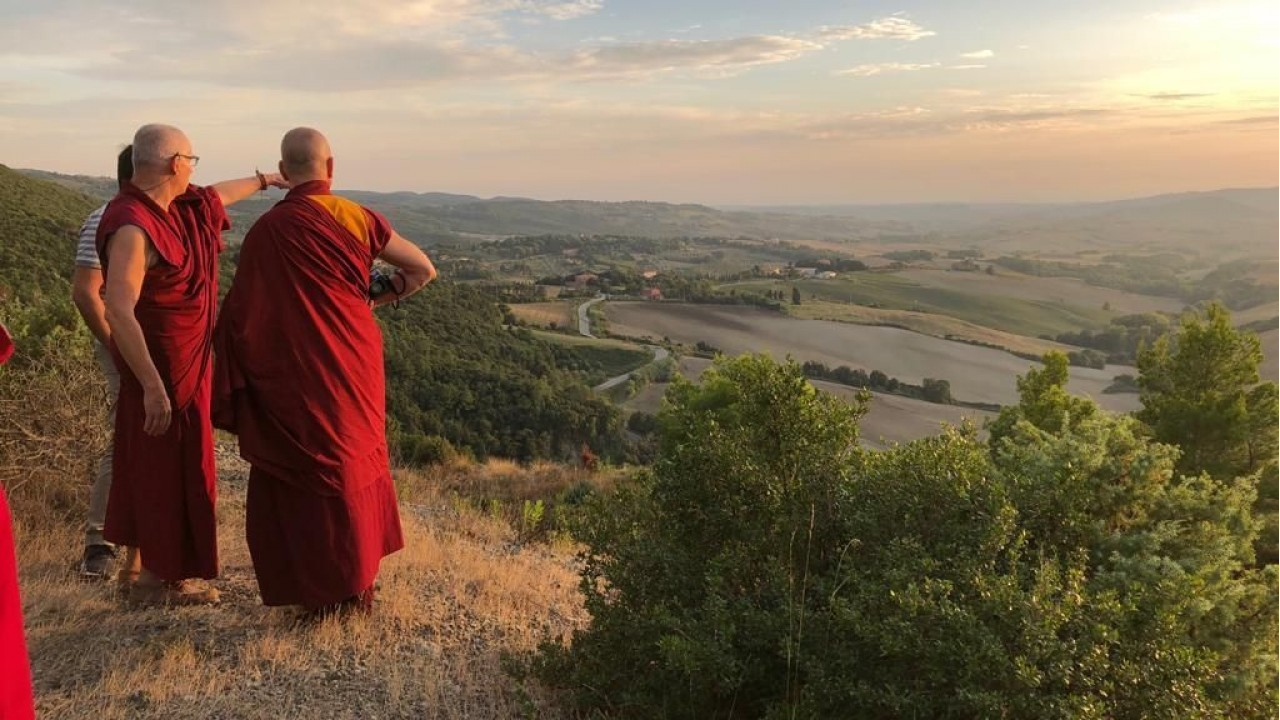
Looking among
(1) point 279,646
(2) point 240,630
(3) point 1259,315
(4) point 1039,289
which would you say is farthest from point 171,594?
(4) point 1039,289

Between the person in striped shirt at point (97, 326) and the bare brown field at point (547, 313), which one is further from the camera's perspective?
the bare brown field at point (547, 313)

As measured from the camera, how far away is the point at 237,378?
292 centimetres

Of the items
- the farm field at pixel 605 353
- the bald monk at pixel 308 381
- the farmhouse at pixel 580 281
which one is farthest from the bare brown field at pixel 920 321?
the bald monk at pixel 308 381

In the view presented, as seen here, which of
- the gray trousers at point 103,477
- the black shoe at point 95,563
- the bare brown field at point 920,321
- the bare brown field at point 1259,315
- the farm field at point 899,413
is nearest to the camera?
the gray trousers at point 103,477

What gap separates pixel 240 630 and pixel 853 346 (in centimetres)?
3749

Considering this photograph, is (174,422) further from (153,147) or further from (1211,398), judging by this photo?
(1211,398)

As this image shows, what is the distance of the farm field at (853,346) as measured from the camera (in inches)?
1180

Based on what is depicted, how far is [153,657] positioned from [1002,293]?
6050cm

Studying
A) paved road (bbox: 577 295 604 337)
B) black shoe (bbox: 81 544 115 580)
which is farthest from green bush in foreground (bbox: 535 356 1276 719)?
paved road (bbox: 577 295 604 337)

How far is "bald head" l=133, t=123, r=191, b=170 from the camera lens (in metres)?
2.93

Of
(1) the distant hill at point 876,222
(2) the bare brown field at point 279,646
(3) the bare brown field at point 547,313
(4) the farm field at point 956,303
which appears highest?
(1) the distant hill at point 876,222

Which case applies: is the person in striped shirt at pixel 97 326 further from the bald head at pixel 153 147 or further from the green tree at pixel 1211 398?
the green tree at pixel 1211 398

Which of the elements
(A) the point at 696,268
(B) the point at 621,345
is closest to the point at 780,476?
(B) the point at 621,345

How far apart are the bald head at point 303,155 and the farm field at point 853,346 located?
2160cm
